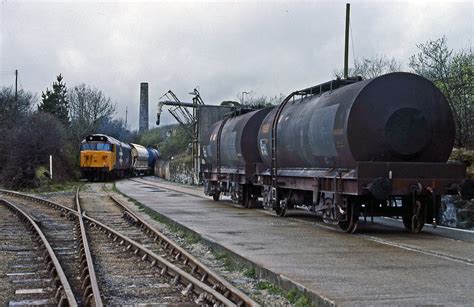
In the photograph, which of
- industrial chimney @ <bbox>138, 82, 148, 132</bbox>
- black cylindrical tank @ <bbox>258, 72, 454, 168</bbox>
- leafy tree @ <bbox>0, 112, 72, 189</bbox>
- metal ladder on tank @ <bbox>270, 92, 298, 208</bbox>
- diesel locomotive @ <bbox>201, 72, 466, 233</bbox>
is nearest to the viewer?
diesel locomotive @ <bbox>201, 72, 466, 233</bbox>

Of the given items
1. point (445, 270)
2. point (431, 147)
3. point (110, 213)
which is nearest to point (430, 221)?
point (431, 147)

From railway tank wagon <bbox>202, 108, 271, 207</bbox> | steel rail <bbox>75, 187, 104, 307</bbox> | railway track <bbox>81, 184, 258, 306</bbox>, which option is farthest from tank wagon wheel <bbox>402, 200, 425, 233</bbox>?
railway tank wagon <bbox>202, 108, 271, 207</bbox>

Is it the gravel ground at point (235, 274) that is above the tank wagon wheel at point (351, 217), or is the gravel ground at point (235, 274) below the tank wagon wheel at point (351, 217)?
below

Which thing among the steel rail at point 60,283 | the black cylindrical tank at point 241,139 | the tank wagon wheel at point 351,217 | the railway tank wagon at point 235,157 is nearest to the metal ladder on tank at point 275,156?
the railway tank wagon at point 235,157

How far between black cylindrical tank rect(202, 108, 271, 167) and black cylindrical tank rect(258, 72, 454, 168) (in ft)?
21.2

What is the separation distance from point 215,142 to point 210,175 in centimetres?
156

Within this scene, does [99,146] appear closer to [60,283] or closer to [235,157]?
[235,157]

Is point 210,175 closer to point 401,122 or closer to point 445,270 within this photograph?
point 401,122

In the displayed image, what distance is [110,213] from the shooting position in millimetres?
19906

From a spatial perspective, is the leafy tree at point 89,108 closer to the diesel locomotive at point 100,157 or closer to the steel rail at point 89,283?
the diesel locomotive at point 100,157

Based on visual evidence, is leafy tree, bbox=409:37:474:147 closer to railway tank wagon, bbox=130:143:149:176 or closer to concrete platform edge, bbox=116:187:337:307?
concrete platform edge, bbox=116:187:337:307

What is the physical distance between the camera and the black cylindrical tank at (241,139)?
19.2 metres

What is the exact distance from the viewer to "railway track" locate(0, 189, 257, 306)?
23.2 ft

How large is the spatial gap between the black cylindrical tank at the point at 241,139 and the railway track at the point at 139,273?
515cm
